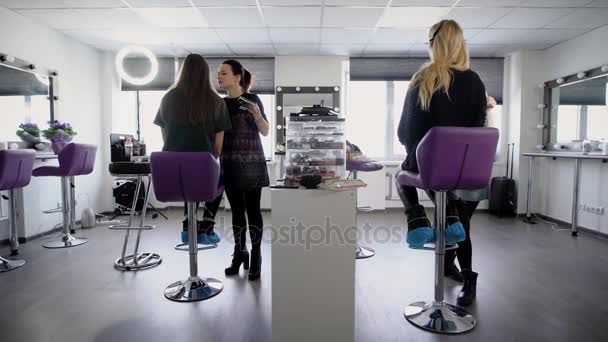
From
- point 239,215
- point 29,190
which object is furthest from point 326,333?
point 29,190

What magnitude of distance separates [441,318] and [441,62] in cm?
135

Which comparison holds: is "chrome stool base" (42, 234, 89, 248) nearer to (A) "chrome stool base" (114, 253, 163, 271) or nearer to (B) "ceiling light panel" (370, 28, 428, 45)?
(A) "chrome stool base" (114, 253, 163, 271)

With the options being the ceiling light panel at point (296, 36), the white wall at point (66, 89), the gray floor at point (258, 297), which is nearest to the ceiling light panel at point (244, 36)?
the ceiling light panel at point (296, 36)

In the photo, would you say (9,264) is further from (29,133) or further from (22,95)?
(22,95)

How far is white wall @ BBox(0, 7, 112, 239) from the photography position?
155 inches

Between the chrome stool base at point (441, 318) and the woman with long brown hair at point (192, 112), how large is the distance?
5.02 feet

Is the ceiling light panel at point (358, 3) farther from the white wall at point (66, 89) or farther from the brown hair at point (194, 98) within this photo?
the white wall at point (66, 89)

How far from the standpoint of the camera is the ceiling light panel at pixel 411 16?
12.8 ft

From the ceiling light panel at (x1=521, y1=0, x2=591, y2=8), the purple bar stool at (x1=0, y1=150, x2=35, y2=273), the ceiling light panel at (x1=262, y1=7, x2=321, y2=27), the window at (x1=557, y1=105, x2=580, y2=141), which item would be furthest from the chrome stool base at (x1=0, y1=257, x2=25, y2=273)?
the window at (x1=557, y1=105, x2=580, y2=141)

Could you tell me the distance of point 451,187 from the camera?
1.74 meters

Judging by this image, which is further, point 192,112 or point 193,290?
point 193,290

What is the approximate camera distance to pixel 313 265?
152 cm

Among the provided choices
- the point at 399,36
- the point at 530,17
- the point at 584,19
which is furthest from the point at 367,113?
the point at 584,19

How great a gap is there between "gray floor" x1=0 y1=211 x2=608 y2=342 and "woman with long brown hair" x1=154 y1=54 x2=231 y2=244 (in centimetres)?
99
